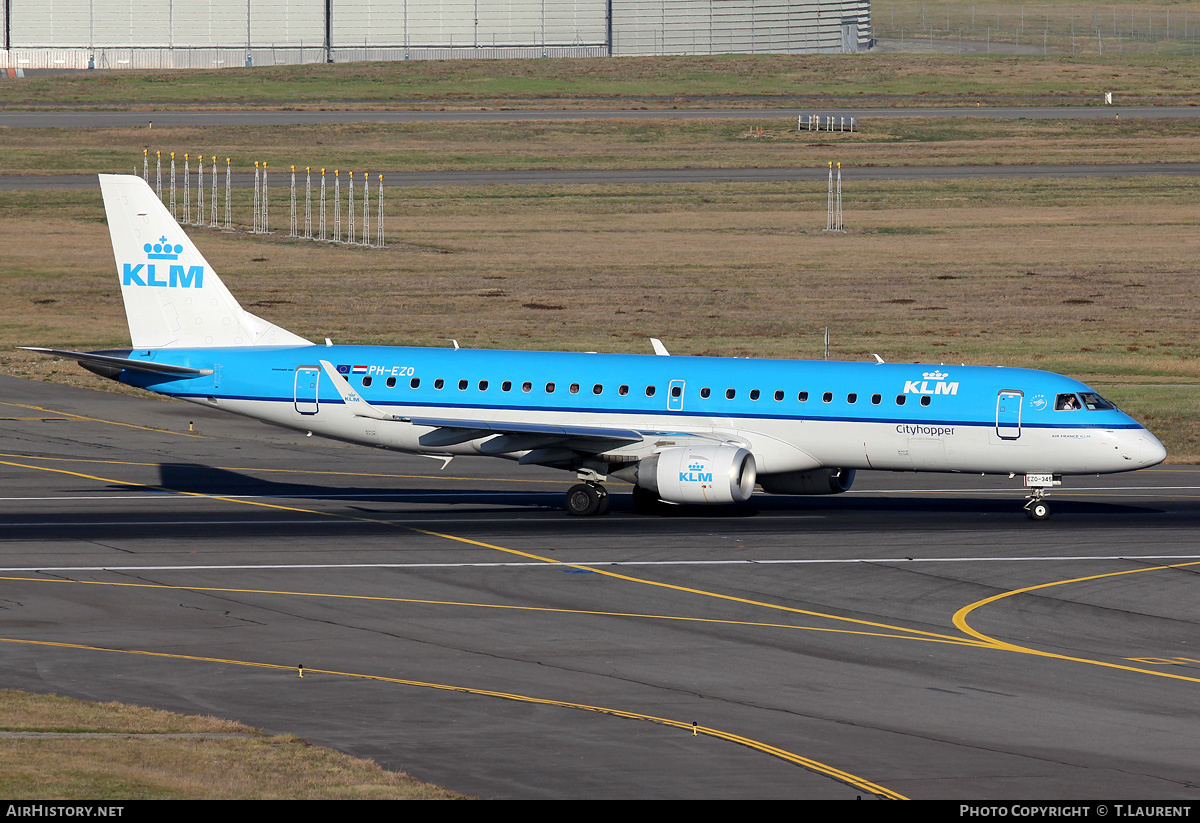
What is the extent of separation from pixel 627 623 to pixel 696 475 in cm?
957

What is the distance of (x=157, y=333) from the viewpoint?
45688mm

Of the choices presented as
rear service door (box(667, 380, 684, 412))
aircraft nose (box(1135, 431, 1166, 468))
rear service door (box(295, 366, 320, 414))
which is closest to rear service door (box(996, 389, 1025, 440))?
aircraft nose (box(1135, 431, 1166, 468))

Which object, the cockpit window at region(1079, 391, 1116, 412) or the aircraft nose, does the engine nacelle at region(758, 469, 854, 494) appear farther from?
the aircraft nose

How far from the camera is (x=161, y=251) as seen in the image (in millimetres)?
46000

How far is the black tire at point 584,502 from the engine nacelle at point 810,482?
4369mm

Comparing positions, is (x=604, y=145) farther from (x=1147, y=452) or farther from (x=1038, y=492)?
(x=1147, y=452)

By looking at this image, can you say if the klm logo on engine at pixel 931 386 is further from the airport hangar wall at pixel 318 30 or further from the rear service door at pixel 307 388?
the airport hangar wall at pixel 318 30

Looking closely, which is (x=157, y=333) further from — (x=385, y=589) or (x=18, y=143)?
(x=18, y=143)

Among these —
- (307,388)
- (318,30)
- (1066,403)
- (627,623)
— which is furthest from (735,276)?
(318,30)

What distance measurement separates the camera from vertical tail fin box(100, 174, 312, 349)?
45.3m

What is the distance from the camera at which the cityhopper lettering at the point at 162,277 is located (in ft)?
149

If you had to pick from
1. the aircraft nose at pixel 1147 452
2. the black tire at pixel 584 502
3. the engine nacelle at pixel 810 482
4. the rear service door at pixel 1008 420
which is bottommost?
the black tire at pixel 584 502

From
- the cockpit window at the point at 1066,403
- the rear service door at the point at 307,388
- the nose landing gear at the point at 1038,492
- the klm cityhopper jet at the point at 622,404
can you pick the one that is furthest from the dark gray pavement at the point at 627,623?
the cockpit window at the point at 1066,403

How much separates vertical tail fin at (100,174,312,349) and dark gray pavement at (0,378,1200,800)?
441 centimetres
